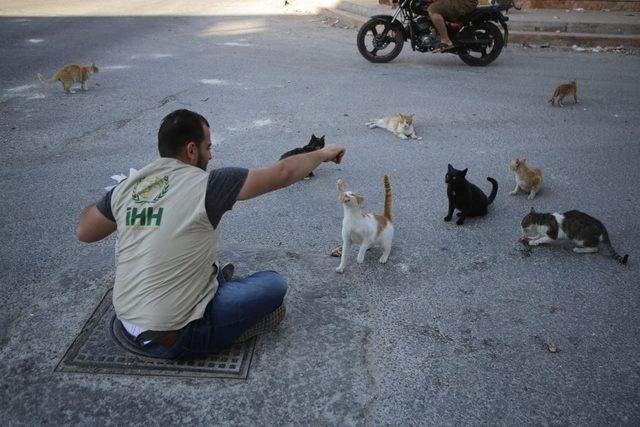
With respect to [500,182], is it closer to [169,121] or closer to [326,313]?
[326,313]

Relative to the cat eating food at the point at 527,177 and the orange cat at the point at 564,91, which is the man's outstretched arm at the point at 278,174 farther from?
the orange cat at the point at 564,91

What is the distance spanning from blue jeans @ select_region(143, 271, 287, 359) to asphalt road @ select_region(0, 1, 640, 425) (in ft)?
0.59

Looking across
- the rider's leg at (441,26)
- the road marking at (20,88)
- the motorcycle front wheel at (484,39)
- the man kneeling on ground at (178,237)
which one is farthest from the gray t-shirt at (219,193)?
the motorcycle front wheel at (484,39)

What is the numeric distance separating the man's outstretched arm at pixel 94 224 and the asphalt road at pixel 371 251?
2.48 feet

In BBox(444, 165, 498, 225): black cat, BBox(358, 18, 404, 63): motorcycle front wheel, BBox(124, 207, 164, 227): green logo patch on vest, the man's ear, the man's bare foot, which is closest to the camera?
BBox(124, 207, 164, 227): green logo patch on vest

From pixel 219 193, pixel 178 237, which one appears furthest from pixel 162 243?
pixel 219 193

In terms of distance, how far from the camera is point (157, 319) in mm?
2352

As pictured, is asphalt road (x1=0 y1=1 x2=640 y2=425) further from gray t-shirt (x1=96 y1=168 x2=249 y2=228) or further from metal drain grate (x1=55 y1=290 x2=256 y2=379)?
→ gray t-shirt (x1=96 y1=168 x2=249 y2=228)

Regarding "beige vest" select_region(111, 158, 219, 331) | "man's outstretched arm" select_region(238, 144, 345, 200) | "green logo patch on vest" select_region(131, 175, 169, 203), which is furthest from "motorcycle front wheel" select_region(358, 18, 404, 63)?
"green logo patch on vest" select_region(131, 175, 169, 203)

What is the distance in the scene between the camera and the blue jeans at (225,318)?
8.13ft

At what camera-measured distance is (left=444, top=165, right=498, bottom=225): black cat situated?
393 centimetres

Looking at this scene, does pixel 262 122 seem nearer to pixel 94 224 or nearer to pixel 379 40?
pixel 379 40

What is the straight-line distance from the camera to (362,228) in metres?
3.31


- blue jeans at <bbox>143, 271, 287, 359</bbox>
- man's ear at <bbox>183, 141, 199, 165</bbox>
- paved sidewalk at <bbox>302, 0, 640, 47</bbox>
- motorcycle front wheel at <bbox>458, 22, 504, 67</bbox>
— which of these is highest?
paved sidewalk at <bbox>302, 0, 640, 47</bbox>
